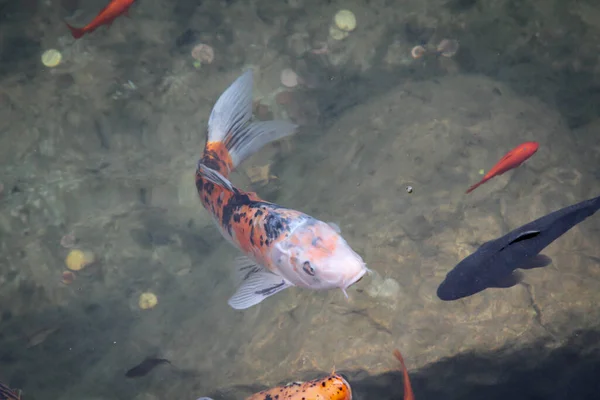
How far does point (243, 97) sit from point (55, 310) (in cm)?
426

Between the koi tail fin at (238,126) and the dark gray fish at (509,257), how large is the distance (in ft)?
7.17

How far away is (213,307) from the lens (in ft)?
16.8

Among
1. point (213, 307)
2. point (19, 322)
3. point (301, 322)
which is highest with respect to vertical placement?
point (301, 322)

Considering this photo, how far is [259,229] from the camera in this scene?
3.20 meters

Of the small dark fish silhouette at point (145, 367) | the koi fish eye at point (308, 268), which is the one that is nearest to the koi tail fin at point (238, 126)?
the koi fish eye at point (308, 268)

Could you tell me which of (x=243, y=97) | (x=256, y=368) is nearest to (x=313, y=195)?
(x=243, y=97)

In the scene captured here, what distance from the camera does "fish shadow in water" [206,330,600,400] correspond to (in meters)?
3.57

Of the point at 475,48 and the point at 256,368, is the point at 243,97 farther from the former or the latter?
the point at 475,48

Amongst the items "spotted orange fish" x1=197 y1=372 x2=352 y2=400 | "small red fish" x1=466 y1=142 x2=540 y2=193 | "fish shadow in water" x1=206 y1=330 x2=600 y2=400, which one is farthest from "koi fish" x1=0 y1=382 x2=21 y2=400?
"small red fish" x1=466 y1=142 x2=540 y2=193

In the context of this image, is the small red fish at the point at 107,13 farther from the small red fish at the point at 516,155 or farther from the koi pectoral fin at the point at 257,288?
the small red fish at the point at 516,155

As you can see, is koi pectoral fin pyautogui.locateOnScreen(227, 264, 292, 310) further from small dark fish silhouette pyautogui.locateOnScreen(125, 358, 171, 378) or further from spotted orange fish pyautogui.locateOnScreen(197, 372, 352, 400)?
small dark fish silhouette pyautogui.locateOnScreen(125, 358, 171, 378)

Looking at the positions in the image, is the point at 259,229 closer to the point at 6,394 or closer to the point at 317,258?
the point at 317,258

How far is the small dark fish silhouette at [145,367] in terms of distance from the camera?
4703 millimetres

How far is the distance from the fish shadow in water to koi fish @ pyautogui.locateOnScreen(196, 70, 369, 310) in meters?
1.37
